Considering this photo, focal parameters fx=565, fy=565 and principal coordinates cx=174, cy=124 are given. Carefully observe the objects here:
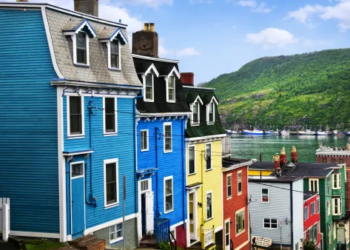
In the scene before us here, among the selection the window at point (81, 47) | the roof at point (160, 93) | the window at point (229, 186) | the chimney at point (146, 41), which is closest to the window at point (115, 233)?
the roof at point (160, 93)

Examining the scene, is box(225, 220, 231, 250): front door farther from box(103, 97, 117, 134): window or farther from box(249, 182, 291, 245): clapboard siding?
box(103, 97, 117, 134): window

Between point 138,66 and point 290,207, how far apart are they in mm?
27848

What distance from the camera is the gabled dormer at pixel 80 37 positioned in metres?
23.3

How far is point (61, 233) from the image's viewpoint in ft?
73.6

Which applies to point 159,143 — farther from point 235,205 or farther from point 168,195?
point 235,205

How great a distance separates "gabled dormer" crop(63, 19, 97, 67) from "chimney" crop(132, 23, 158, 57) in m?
8.44

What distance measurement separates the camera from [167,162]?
31.7 meters

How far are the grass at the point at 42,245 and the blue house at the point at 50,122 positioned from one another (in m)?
0.41

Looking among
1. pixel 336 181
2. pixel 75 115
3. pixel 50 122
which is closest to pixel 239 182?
pixel 75 115

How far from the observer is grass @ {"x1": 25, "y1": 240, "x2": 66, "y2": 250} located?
21359 millimetres

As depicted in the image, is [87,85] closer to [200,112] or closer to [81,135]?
[81,135]

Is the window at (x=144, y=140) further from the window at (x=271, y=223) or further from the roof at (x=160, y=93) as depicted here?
the window at (x=271, y=223)

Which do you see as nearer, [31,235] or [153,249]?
[31,235]

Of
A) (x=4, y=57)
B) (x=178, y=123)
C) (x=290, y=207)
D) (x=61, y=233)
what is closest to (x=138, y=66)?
(x=178, y=123)
